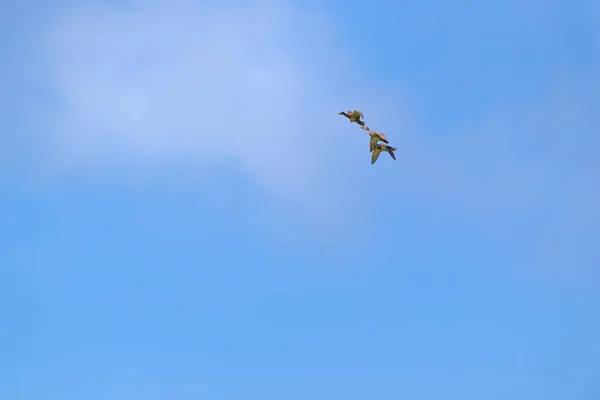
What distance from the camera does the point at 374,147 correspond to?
132000 mm

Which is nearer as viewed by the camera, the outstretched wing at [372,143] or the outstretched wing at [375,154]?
the outstretched wing at [372,143]

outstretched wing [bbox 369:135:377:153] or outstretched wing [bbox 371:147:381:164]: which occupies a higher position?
outstretched wing [bbox 369:135:377:153]

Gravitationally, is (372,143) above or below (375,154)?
above

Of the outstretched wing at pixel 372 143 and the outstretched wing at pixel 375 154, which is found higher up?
the outstretched wing at pixel 372 143

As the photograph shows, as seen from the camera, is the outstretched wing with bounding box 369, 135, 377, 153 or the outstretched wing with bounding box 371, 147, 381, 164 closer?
the outstretched wing with bounding box 369, 135, 377, 153

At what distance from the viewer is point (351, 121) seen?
5182 inches

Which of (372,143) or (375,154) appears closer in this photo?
(372,143)

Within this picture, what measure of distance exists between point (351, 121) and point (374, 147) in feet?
12.3
